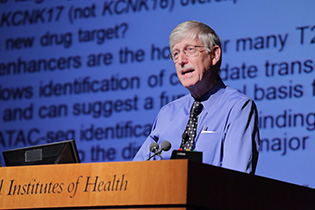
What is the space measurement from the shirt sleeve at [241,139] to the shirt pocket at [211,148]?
0.04 metres

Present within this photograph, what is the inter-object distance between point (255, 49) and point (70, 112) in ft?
5.47

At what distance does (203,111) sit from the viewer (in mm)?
3129

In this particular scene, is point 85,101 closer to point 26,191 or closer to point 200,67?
point 200,67

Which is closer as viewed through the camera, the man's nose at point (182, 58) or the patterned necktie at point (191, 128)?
the patterned necktie at point (191, 128)

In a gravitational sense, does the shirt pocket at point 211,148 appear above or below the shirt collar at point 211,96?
below

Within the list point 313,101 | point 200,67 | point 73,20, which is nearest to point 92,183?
point 200,67

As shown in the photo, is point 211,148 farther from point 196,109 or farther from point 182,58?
point 182,58

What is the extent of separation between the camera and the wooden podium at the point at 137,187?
208cm

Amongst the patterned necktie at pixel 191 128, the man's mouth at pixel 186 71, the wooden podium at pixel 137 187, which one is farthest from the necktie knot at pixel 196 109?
the wooden podium at pixel 137 187

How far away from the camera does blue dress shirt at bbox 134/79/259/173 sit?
109 inches

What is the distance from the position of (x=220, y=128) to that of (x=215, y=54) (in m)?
0.44

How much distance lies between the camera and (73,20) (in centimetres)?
544

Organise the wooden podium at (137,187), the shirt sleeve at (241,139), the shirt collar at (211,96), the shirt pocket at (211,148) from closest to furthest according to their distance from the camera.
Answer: the wooden podium at (137,187) < the shirt sleeve at (241,139) < the shirt pocket at (211,148) < the shirt collar at (211,96)

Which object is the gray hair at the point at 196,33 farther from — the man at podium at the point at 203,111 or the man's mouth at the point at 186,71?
the man's mouth at the point at 186,71
